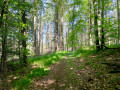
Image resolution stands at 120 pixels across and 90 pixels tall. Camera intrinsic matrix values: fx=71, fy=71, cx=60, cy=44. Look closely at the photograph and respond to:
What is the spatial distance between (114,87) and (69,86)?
6.93ft

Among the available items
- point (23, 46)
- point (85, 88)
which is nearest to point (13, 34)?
point (23, 46)

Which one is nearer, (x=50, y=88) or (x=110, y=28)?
(x=50, y=88)

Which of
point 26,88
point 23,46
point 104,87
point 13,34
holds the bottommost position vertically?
point 26,88

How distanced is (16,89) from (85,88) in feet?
12.2

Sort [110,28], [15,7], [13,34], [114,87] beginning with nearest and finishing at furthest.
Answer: [114,87], [13,34], [15,7], [110,28]

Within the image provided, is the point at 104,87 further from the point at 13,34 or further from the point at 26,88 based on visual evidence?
the point at 13,34

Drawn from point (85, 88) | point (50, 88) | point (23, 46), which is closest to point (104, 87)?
point (85, 88)

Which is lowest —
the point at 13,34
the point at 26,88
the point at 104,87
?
the point at 26,88

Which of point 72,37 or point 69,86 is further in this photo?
point 72,37

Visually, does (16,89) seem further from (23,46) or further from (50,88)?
(23,46)

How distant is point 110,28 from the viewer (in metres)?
6.74

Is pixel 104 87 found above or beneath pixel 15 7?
beneath

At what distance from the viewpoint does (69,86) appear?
4.00m

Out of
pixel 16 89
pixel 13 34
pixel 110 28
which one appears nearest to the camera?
pixel 16 89
